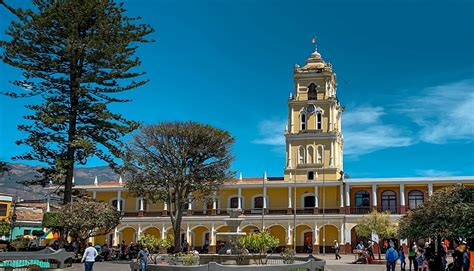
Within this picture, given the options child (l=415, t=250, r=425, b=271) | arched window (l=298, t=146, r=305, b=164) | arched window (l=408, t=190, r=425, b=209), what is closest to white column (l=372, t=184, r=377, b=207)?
Answer: arched window (l=408, t=190, r=425, b=209)

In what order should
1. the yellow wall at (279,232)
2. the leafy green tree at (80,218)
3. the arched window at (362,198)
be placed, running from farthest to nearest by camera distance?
1. the yellow wall at (279,232)
2. the arched window at (362,198)
3. the leafy green tree at (80,218)

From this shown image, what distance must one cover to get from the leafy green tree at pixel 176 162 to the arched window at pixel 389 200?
57.2 feet

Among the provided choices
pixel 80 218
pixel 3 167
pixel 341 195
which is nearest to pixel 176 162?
pixel 80 218

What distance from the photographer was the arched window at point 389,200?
48.8 metres

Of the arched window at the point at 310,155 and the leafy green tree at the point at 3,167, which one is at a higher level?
the arched window at the point at 310,155

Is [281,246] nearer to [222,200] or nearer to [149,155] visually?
[222,200]

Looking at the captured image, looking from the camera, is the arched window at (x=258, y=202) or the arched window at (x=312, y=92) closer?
the arched window at (x=258, y=202)

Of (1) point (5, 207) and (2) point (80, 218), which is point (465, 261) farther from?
(1) point (5, 207)

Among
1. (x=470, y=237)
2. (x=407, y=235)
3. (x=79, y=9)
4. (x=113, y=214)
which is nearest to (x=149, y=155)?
(x=113, y=214)

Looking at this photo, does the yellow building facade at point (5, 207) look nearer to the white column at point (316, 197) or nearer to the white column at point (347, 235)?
the white column at point (316, 197)

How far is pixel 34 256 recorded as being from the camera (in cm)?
2034

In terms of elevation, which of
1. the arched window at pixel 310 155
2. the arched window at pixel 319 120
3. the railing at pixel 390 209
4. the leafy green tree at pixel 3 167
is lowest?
the railing at pixel 390 209

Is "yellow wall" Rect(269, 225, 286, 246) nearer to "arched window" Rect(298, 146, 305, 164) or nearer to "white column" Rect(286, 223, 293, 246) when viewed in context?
"white column" Rect(286, 223, 293, 246)

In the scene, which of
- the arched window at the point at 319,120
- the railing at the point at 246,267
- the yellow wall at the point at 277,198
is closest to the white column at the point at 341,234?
the yellow wall at the point at 277,198
